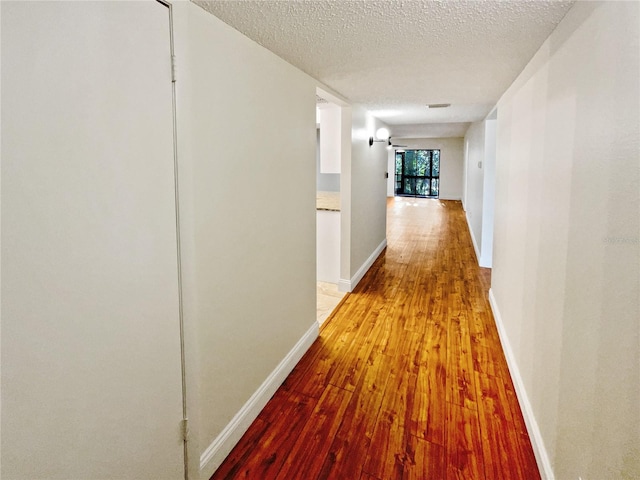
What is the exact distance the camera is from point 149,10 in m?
1.29

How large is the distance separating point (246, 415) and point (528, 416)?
4.91 feet

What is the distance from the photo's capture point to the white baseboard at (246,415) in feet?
5.81

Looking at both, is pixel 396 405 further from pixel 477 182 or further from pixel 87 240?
pixel 477 182

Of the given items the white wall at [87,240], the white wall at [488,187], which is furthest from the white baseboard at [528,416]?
the white wall at [488,187]

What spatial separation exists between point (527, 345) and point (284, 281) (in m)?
1.47

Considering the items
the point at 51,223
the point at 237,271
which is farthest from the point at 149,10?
the point at 237,271

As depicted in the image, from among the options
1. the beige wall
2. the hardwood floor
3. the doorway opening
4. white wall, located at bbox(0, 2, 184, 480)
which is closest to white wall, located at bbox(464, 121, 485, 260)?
the beige wall

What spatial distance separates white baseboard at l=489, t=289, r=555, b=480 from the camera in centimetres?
167

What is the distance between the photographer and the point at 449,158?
44.3 feet

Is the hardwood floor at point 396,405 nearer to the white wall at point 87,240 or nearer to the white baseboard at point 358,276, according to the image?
the white baseboard at point 358,276

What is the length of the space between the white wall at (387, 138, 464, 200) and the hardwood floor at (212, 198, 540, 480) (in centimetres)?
1030

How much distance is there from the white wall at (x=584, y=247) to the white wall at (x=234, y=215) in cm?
141

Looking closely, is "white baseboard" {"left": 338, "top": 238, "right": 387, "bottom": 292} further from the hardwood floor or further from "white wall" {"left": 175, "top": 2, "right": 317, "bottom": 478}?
"white wall" {"left": 175, "top": 2, "right": 317, "bottom": 478}

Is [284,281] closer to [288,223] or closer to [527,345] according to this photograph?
[288,223]
